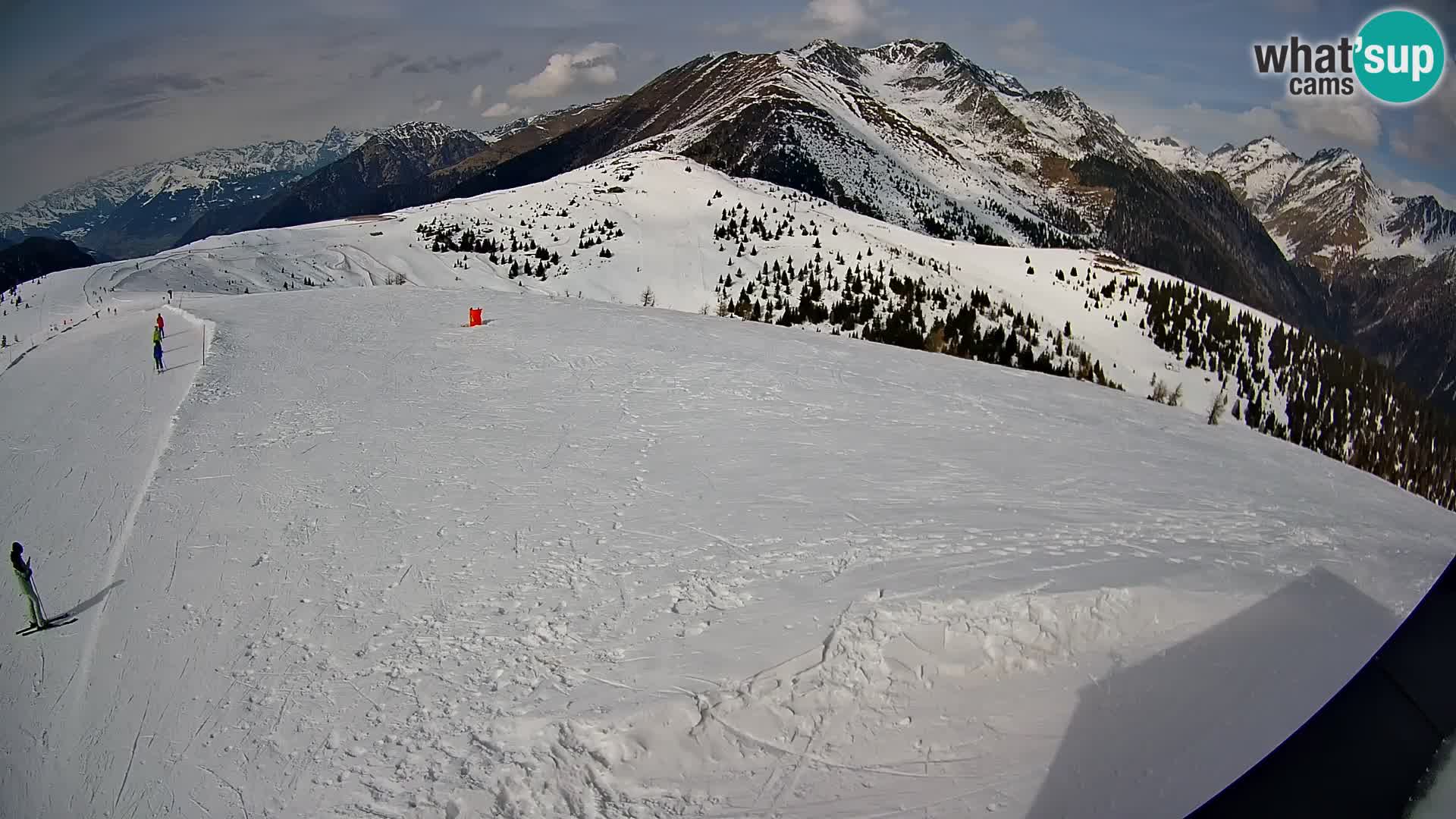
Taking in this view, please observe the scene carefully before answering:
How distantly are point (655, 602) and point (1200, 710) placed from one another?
15.7 feet

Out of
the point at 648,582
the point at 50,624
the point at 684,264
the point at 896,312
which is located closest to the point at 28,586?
the point at 50,624

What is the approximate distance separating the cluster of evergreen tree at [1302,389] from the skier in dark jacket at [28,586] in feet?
101

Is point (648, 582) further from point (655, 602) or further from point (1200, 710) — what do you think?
point (1200, 710)

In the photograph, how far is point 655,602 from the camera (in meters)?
7.10

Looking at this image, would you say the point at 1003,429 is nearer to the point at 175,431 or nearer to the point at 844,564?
the point at 844,564

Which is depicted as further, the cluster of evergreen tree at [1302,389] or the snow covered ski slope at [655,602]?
the cluster of evergreen tree at [1302,389]

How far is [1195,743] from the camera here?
5.38 meters

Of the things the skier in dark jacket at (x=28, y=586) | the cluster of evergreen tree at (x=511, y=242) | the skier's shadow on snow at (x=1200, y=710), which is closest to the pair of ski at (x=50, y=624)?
the skier in dark jacket at (x=28, y=586)

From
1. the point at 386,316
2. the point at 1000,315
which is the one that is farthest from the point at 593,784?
the point at 1000,315

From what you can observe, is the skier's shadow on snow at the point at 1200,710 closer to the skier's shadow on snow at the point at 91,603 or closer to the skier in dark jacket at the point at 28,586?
the skier's shadow on snow at the point at 91,603

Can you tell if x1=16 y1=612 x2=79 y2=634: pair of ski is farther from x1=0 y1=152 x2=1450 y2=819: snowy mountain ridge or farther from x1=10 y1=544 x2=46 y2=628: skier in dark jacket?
x1=0 y1=152 x2=1450 y2=819: snowy mountain ridge

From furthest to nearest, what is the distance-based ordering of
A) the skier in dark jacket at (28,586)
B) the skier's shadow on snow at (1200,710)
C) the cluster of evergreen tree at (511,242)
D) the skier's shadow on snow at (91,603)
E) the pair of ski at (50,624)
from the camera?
the cluster of evergreen tree at (511,242) < the skier's shadow on snow at (91,603) < the pair of ski at (50,624) < the skier in dark jacket at (28,586) < the skier's shadow on snow at (1200,710)

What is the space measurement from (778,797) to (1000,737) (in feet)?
6.10

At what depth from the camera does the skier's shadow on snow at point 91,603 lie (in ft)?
23.9
